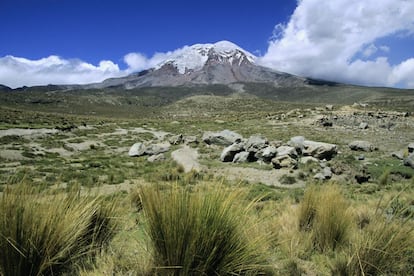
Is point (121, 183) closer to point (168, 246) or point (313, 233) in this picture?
point (313, 233)

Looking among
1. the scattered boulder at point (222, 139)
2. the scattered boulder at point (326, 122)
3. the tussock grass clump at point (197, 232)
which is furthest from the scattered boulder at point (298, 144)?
the scattered boulder at point (326, 122)

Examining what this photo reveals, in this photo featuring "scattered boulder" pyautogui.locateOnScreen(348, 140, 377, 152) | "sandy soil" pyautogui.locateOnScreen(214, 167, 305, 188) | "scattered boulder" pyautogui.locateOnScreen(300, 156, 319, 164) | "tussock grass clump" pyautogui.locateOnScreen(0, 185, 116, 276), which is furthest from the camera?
"scattered boulder" pyautogui.locateOnScreen(348, 140, 377, 152)

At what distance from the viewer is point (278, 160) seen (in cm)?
1647

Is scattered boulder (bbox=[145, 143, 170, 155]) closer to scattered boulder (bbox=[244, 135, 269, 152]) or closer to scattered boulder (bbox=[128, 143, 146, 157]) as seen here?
scattered boulder (bbox=[128, 143, 146, 157])

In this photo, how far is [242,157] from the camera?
61.8 feet

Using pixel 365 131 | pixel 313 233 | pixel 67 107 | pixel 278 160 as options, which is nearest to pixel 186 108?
pixel 67 107

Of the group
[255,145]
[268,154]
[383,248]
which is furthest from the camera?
[255,145]

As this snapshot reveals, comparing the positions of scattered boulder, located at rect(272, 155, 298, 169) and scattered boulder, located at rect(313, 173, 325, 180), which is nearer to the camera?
scattered boulder, located at rect(313, 173, 325, 180)

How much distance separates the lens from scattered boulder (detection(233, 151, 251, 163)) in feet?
61.2

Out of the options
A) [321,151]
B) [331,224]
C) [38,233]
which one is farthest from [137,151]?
[38,233]

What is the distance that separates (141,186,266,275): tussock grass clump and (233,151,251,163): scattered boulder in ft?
51.9

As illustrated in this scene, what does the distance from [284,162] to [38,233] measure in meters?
14.4

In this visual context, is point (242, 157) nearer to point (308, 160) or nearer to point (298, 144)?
point (298, 144)

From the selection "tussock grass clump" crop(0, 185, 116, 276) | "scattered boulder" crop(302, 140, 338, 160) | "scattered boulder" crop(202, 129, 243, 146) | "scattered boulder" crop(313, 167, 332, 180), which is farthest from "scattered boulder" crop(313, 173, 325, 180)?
"scattered boulder" crop(202, 129, 243, 146)
